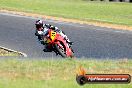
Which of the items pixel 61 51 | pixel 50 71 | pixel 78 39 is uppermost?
pixel 61 51

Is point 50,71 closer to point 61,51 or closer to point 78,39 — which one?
point 61,51

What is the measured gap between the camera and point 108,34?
23.2 metres

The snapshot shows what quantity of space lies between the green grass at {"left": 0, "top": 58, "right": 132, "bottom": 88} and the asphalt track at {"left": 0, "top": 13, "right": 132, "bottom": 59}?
167cm

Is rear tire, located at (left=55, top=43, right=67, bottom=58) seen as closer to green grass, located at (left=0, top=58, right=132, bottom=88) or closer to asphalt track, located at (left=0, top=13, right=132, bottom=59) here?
green grass, located at (left=0, top=58, right=132, bottom=88)

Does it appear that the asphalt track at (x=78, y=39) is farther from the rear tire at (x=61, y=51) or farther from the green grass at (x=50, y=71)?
the green grass at (x=50, y=71)

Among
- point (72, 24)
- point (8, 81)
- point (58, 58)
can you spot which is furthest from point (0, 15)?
point (8, 81)

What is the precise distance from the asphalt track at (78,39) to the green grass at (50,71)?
1.67m

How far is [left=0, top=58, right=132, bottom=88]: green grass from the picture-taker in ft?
33.0

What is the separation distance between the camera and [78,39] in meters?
20.8

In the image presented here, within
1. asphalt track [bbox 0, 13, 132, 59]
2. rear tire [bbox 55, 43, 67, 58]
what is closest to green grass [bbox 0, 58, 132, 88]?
rear tire [bbox 55, 43, 67, 58]

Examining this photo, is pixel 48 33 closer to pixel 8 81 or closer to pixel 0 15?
pixel 8 81

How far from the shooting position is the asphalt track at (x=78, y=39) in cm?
1721

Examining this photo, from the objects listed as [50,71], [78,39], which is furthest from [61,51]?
[78,39]

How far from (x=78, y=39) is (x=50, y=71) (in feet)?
28.9
